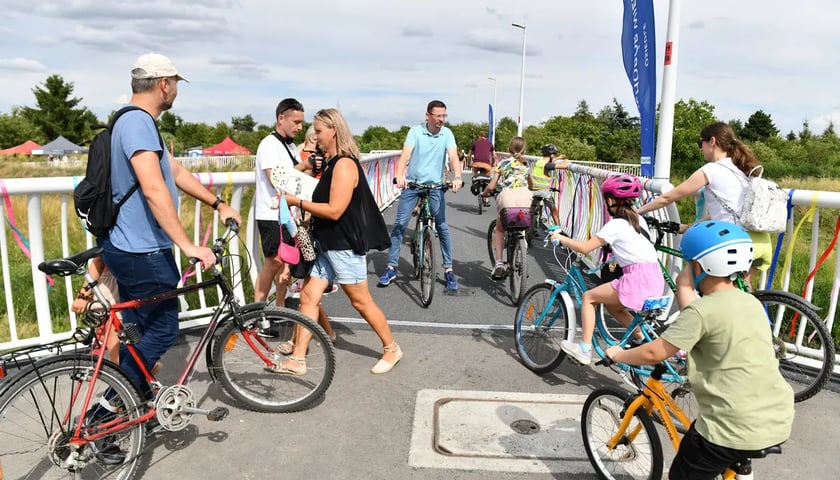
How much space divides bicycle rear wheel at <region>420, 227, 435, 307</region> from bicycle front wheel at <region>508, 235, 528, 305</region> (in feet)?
2.76

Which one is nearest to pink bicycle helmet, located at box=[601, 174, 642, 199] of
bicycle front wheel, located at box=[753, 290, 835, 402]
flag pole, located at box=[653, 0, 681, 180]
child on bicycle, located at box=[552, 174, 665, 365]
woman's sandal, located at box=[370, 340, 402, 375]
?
child on bicycle, located at box=[552, 174, 665, 365]

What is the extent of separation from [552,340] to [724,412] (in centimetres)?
220

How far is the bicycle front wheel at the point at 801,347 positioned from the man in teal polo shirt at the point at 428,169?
3.34 metres

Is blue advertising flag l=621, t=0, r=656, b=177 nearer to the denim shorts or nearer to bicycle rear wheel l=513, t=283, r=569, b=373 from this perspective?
bicycle rear wheel l=513, t=283, r=569, b=373

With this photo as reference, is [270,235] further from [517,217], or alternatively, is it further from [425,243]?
[517,217]

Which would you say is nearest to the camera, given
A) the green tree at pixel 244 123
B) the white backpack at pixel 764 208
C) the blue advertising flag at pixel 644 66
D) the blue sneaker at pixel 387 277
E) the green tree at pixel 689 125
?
the white backpack at pixel 764 208

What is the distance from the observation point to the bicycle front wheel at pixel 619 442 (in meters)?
2.82

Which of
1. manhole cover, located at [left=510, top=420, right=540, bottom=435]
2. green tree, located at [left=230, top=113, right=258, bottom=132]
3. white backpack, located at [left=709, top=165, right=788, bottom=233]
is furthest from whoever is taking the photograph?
green tree, located at [left=230, top=113, right=258, bottom=132]

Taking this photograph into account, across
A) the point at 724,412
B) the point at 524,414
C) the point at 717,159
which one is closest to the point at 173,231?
the point at 524,414

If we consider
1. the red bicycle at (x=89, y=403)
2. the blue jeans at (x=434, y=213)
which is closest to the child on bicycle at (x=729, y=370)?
the red bicycle at (x=89, y=403)

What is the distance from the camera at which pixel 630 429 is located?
9.70 feet

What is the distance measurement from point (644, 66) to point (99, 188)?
249 inches

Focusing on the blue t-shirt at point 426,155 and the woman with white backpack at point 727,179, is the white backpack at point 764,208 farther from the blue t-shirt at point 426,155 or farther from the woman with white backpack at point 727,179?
the blue t-shirt at point 426,155

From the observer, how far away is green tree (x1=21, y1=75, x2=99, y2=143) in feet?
254
